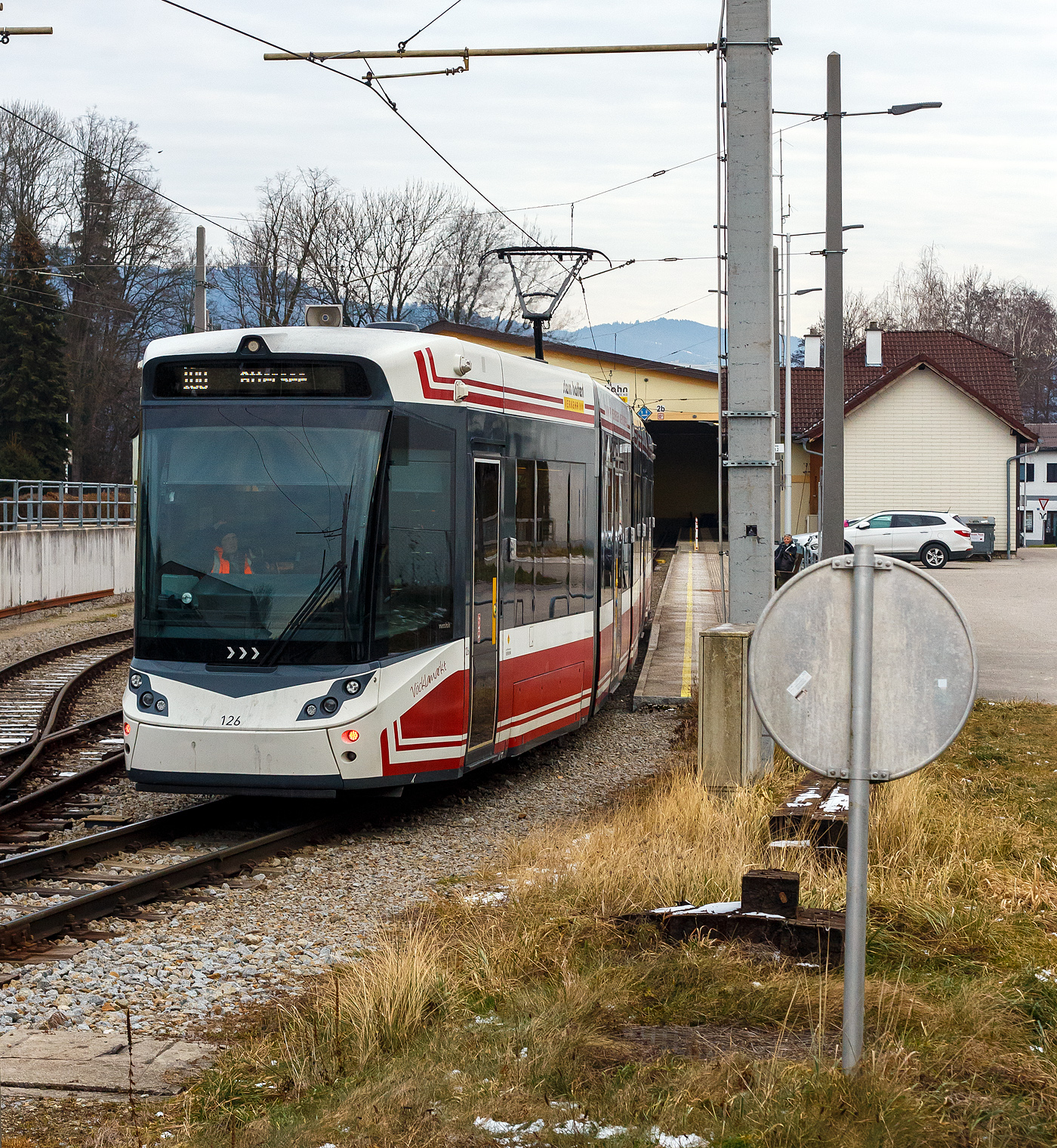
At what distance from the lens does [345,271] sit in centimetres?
6081

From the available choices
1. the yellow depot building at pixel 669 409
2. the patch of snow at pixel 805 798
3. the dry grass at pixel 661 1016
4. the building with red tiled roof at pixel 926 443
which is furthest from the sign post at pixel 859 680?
the building with red tiled roof at pixel 926 443

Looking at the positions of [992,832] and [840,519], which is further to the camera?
[840,519]

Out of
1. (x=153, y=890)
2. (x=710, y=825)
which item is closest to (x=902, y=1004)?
(x=710, y=825)

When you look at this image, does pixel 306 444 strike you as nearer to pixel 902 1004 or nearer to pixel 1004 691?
pixel 902 1004

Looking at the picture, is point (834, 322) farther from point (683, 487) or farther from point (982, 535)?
point (683, 487)

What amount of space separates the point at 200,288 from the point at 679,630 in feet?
39.2

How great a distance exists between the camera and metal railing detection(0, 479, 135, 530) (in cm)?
2631

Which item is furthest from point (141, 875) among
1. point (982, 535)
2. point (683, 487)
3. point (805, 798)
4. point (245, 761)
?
point (683, 487)

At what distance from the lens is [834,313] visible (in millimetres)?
17797

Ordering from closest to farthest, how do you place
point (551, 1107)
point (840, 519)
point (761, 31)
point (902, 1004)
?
point (551, 1107), point (902, 1004), point (761, 31), point (840, 519)

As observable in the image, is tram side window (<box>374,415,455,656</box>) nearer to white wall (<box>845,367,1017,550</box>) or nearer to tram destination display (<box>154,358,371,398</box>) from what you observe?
tram destination display (<box>154,358,371,398</box>)

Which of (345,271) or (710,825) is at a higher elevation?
(345,271)

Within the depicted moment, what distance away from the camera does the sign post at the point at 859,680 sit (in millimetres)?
4047

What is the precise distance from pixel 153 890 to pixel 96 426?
178ft
